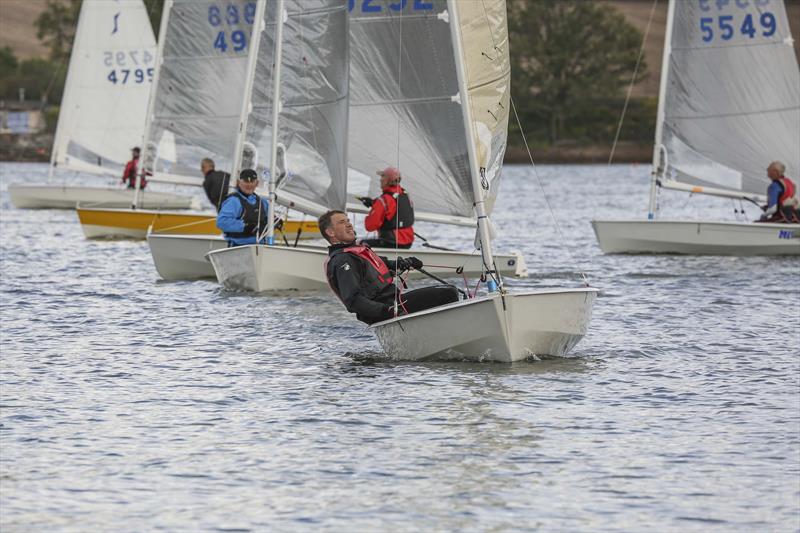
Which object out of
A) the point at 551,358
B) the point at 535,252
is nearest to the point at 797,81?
the point at 535,252

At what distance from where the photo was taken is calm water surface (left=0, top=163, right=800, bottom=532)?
27.6 ft

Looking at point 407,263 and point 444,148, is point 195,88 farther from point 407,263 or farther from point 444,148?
point 407,263

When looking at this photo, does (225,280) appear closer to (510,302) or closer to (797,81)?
(510,302)

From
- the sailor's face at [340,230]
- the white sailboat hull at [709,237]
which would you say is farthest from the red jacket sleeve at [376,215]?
the white sailboat hull at [709,237]

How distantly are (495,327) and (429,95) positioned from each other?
17.3 feet

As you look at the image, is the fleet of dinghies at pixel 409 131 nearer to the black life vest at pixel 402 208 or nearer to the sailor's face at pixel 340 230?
the black life vest at pixel 402 208

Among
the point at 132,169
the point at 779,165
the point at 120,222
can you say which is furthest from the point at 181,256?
the point at 132,169

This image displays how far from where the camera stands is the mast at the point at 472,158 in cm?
1287

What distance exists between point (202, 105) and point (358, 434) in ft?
58.4

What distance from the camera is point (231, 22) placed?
2731 centimetres

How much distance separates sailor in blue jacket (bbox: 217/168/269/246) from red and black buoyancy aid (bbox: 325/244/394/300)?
224 inches

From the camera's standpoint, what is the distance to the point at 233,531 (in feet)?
26.2

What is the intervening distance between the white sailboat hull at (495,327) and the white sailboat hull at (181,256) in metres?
8.15

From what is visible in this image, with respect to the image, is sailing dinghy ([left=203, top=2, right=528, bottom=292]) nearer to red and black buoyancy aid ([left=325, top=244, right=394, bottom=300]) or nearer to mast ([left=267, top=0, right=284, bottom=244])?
mast ([left=267, top=0, right=284, bottom=244])
